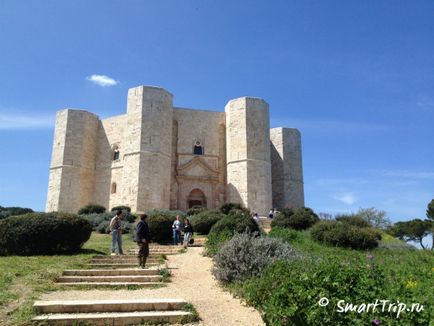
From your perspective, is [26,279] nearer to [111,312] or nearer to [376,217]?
[111,312]

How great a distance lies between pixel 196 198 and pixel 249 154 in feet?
19.6

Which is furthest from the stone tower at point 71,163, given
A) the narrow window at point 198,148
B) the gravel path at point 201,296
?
the gravel path at point 201,296

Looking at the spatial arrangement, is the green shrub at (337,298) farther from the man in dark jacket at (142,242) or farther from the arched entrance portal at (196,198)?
the arched entrance portal at (196,198)

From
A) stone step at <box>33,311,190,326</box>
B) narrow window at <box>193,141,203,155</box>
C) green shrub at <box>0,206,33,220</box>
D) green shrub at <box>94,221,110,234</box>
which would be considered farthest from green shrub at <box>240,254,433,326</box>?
green shrub at <box>0,206,33,220</box>

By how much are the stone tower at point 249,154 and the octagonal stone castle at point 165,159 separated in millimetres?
81

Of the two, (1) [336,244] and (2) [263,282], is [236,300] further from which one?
(1) [336,244]

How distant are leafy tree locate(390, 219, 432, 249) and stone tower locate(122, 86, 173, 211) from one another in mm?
24449

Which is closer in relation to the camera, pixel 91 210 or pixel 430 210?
pixel 91 210

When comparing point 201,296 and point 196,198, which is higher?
point 196,198

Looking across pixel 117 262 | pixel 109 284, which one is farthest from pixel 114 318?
pixel 117 262

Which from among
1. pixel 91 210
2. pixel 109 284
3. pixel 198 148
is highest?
pixel 198 148

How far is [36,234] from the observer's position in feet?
34.1

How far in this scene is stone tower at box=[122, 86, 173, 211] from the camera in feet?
86.0

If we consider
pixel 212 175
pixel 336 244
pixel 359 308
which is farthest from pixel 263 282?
pixel 212 175
